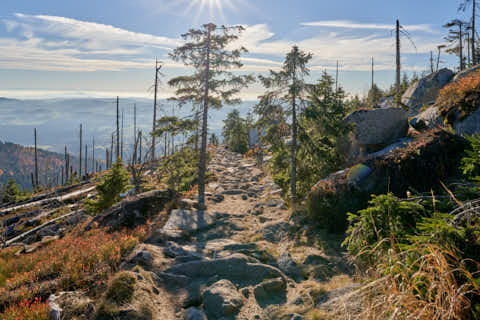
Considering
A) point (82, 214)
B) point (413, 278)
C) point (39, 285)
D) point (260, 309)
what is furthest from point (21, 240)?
point (413, 278)

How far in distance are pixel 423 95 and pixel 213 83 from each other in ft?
61.7

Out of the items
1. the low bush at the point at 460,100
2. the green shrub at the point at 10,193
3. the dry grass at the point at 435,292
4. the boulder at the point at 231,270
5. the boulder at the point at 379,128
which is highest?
the low bush at the point at 460,100

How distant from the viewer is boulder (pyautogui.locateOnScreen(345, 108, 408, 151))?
12.3 metres

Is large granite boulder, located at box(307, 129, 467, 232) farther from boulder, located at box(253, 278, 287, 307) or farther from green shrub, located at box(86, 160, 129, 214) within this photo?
green shrub, located at box(86, 160, 129, 214)

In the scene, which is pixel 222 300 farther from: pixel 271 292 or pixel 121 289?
pixel 121 289

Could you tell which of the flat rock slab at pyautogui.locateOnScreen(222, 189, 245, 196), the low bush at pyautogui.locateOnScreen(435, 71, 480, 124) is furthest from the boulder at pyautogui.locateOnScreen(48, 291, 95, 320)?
the low bush at pyautogui.locateOnScreen(435, 71, 480, 124)

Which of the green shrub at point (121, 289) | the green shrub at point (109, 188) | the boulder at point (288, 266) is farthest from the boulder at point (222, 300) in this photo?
the green shrub at point (109, 188)

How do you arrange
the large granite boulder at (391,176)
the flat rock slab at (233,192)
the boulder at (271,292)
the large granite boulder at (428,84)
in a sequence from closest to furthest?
the boulder at (271,292) < the large granite boulder at (391,176) < the flat rock slab at (233,192) < the large granite boulder at (428,84)

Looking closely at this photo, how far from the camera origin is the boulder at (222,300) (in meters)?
4.89

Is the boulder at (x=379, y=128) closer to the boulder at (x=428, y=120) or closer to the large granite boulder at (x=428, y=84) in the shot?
the boulder at (x=428, y=120)

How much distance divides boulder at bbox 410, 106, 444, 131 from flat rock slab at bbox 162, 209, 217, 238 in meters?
10.4

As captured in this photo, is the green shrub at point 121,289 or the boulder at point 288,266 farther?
the boulder at point 288,266

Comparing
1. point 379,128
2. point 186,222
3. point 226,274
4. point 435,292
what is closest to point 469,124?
point 379,128

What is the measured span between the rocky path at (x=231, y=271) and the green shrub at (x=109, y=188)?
214 inches
